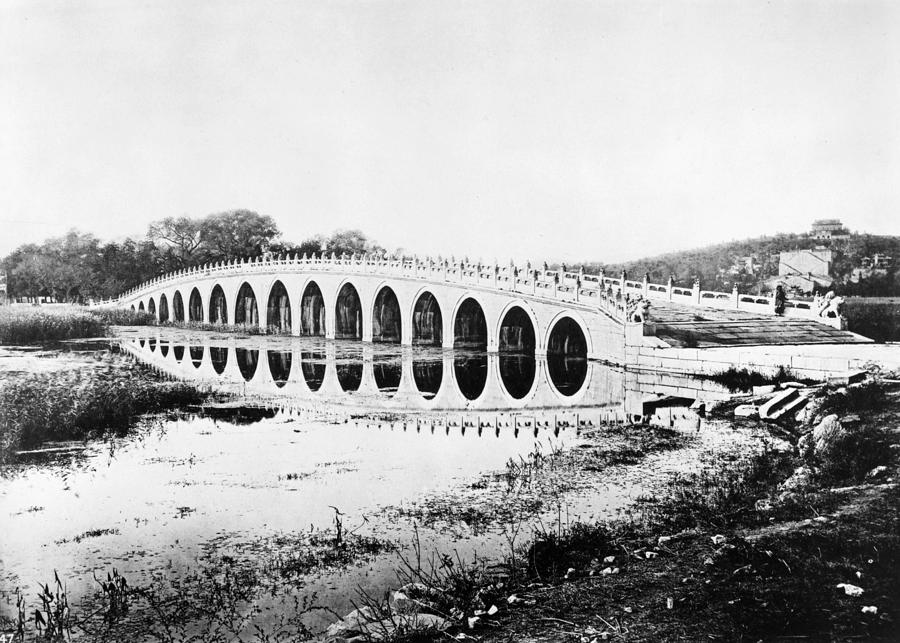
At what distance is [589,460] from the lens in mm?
11008

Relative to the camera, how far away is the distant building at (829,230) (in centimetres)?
2675

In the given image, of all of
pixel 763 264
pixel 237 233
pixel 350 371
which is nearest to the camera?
pixel 350 371

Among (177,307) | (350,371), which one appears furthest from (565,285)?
(177,307)

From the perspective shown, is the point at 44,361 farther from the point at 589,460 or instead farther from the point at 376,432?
the point at 589,460

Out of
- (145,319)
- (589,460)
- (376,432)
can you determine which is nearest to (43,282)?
(145,319)

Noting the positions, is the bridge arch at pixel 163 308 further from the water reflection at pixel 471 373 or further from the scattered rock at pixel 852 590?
the scattered rock at pixel 852 590

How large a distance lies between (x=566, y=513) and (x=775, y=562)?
3.00m

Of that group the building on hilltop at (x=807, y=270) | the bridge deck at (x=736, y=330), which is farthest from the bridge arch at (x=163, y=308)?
the building on hilltop at (x=807, y=270)

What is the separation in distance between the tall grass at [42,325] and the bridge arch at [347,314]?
12.3 m

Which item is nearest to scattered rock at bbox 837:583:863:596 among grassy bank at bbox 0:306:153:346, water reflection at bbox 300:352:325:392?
water reflection at bbox 300:352:325:392

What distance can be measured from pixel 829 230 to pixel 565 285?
496 inches

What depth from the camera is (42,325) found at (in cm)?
2553

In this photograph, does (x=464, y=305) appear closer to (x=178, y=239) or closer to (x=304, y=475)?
(x=178, y=239)

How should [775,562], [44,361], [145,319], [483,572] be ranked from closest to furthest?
[775,562] → [483,572] → [44,361] → [145,319]
